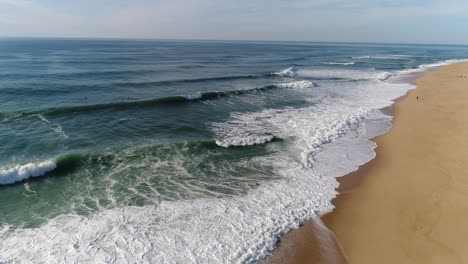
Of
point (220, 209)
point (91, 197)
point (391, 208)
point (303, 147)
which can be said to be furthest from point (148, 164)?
point (391, 208)

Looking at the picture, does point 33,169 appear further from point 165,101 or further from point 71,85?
point 71,85

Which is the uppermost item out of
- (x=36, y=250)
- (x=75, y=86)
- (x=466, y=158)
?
(x=75, y=86)

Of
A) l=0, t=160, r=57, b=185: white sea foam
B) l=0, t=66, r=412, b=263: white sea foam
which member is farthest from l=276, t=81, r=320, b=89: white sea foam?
l=0, t=160, r=57, b=185: white sea foam

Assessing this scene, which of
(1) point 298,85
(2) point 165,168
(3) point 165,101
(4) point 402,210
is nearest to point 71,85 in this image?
(3) point 165,101

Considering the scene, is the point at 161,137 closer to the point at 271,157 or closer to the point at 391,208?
the point at 271,157

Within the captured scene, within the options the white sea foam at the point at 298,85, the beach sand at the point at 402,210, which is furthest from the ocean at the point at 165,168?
the white sea foam at the point at 298,85

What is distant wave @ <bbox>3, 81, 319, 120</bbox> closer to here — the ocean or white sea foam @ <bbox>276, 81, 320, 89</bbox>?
white sea foam @ <bbox>276, 81, 320, 89</bbox>
